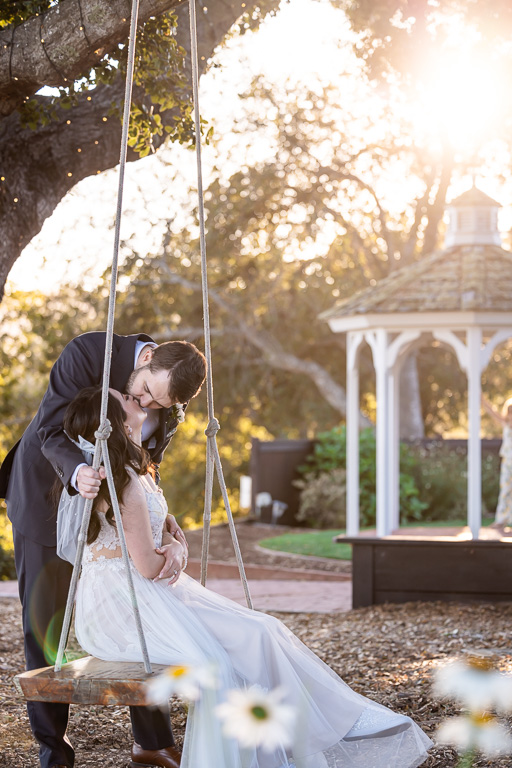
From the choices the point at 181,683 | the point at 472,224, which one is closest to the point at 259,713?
the point at 181,683

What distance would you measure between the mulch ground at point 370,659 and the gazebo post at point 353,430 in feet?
7.06

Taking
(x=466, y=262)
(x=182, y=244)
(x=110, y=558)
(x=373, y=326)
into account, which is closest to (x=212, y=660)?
(x=110, y=558)

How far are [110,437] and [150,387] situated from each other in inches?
10.3

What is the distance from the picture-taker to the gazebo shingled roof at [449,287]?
913 centimetres

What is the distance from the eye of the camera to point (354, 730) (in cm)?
348

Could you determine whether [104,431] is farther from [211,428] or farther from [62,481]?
[211,428]

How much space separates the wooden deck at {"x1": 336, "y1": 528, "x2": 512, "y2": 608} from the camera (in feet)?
25.2

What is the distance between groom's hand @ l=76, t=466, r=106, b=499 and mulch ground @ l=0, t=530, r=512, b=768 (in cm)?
137

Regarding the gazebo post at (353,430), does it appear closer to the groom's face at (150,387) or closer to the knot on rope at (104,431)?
the groom's face at (150,387)

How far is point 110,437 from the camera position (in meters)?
3.48

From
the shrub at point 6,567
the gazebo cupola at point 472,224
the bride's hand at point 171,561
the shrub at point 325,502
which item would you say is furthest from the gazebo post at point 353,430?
the bride's hand at point 171,561

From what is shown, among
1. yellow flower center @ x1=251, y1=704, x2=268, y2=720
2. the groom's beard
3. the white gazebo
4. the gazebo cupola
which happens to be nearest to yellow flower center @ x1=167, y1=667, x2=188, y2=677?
yellow flower center @ x1=251, y1=704, x2=268, y2=720

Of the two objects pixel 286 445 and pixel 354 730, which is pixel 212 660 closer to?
pixel 354 730

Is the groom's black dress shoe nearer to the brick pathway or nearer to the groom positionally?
the groom
